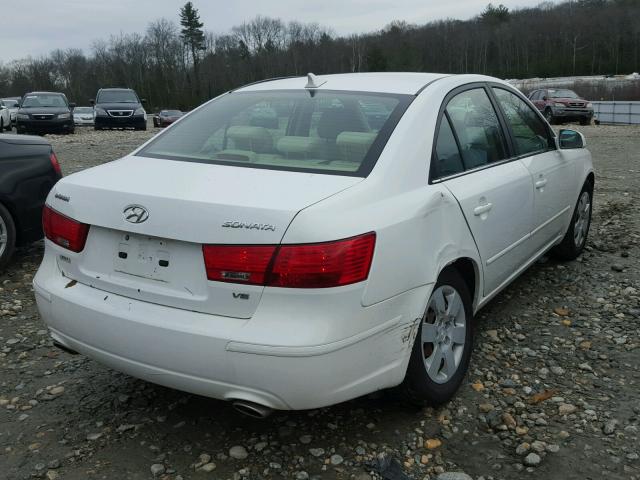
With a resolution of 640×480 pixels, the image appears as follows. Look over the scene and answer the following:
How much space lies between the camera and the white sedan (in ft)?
7.55

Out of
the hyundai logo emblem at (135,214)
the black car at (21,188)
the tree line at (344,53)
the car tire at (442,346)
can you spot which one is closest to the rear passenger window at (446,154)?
the car tire at (442,346)

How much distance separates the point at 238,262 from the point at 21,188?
365 centimetres

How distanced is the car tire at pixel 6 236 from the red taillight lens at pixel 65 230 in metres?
2.52

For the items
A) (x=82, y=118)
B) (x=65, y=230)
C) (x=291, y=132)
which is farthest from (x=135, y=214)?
(x=82, y=118)

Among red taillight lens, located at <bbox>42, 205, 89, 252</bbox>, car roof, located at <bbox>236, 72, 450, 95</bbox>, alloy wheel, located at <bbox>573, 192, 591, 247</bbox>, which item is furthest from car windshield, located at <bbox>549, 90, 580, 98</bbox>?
red taillight lens, located at <bbox>42, 205, 89, 252</bbox>

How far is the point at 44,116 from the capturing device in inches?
872

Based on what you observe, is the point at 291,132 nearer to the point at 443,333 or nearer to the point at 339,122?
the point at 339,122

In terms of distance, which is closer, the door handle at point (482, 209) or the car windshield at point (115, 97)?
the door handle at point (482, 209)

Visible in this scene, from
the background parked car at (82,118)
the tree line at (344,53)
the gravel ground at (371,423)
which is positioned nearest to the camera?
the gravel ground at (371,423)

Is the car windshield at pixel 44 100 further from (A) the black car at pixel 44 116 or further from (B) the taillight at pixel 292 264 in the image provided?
(B) the taillight at pixel 292 264

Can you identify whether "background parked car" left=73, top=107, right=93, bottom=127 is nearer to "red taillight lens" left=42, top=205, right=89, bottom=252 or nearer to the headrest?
"red taillight lens" left=42, top=205, right=89, bottom=252

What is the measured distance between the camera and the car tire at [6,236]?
16.9 ft

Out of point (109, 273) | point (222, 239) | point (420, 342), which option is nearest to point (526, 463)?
point (420, 342)

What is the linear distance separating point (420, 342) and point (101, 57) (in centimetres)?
10153
